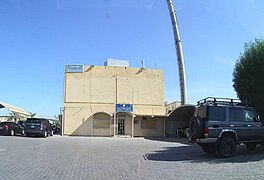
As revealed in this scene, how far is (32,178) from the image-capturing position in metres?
9.77

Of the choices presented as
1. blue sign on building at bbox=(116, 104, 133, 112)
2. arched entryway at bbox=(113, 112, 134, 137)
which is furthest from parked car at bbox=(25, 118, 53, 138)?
blue sign on building at bbox=(116, 104, 133, 112)

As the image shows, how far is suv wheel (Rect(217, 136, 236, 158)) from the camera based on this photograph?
15.1 metres

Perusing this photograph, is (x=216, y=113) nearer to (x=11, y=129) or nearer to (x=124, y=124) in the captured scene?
(x=11, y=129)

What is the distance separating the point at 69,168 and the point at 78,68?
29.9 metres

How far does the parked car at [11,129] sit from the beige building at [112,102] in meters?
6.36

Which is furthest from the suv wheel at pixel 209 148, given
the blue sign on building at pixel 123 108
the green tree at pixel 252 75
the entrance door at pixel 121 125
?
the entrance door at pixel 121 125

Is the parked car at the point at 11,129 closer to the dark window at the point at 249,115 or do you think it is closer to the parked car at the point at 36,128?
the parked car at the point at 36,128

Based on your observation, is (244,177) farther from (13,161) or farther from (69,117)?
(69,117)

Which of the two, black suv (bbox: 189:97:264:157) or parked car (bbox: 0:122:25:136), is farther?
parked car (bbox: 0:122:25:136)

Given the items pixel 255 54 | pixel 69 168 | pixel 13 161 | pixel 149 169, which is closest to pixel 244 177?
pixel 149 169

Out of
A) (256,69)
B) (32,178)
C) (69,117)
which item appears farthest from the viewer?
(69,117)

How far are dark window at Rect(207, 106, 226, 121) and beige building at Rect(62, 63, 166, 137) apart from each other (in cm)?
2495

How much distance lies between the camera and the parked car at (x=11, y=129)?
34188 millimetres

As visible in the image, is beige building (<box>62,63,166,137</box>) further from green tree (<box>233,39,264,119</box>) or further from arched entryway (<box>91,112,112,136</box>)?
green tree (<box>233,39,264,119</box>)
